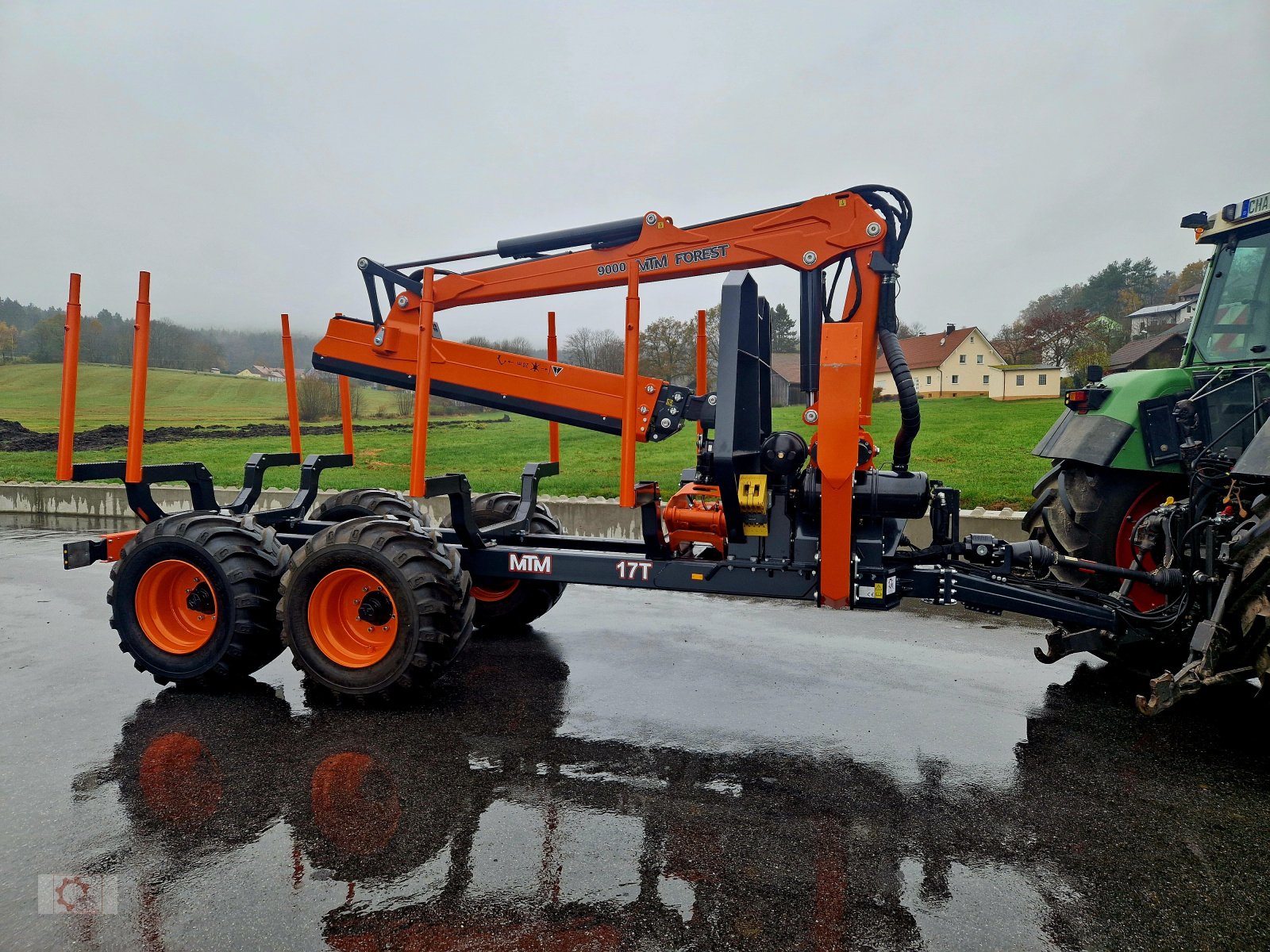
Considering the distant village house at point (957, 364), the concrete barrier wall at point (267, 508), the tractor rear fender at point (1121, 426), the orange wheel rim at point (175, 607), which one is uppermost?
the distant village house at point (957, 364)

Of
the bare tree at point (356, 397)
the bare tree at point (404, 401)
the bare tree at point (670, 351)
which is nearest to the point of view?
the bare tree at point (670, 351)

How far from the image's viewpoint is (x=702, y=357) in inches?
227

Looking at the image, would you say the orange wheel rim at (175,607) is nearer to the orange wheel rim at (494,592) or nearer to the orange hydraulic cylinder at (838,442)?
the orange wheel rim at (494,592)

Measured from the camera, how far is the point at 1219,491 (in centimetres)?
450

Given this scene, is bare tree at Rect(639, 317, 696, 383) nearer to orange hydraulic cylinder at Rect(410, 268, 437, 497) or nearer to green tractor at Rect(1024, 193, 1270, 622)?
orange hydraulic cylinder at Rect(410, 268, 437, 497)

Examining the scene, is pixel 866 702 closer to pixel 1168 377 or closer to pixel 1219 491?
pixel 1219 491

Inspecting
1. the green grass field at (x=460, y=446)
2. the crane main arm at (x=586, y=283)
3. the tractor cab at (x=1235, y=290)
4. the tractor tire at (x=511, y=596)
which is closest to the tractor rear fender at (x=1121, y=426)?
the tractor cab at (x=1235, y=290)

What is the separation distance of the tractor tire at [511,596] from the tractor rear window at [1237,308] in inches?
188

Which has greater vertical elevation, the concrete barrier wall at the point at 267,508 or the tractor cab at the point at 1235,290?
the tractor cab at the point at 1235,290

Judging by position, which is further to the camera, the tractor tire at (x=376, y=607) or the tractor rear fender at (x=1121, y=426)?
the tractor rear fender at (x=1121, y=426)

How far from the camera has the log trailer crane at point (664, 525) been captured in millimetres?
4586

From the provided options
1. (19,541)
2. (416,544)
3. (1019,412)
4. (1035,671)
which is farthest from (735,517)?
A: (1019,412)

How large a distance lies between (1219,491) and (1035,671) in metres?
1.64

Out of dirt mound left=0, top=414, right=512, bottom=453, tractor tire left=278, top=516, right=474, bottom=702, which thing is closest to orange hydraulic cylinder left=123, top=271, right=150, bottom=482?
tractor tire left=278, top=516, right=474, bottom=702
